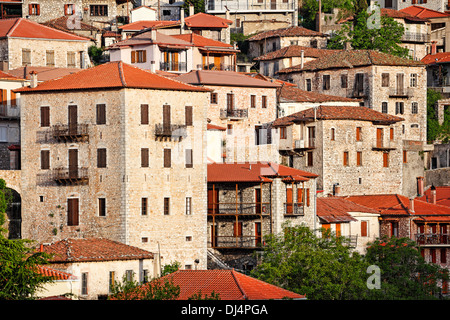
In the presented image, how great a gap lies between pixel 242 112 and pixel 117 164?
55.0 feet

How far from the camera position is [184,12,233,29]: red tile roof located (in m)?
96.4

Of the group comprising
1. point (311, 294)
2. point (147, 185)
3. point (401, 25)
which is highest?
point (401, 25)

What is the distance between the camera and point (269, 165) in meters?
66.6

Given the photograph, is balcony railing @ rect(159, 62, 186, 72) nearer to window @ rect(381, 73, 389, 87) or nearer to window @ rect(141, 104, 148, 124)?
window @ rect(381, 73, 389, 87)

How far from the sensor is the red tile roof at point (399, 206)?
2906 inches

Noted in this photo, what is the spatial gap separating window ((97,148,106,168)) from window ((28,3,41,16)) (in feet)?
137

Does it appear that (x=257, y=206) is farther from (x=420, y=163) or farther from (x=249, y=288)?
(x=420, y=163)

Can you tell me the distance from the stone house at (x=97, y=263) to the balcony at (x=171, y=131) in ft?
21.2

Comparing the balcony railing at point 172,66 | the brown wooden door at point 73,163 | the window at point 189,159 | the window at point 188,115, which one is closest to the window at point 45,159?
the brown wooden door at point 73,163

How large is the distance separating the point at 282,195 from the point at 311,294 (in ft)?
39.3

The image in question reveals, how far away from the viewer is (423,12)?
10738 cm

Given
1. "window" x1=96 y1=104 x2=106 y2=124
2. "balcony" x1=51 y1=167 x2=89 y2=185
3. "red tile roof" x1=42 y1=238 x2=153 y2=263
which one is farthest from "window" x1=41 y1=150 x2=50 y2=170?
"red tile roof" x1=42 y1=238 x2=153 y2=263

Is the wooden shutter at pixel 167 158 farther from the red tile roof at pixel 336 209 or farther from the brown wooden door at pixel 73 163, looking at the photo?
the red tile roof at pixel 336 209

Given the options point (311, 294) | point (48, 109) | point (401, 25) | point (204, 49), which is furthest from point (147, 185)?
point (401, 25)
